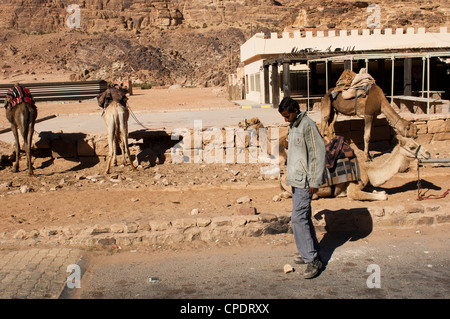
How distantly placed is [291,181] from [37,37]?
99943 mm

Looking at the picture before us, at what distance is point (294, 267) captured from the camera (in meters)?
5.45

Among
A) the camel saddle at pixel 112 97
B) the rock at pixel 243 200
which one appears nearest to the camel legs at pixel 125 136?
the camel saddle at pixel 112 97

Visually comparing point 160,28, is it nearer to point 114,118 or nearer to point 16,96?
point 16,96

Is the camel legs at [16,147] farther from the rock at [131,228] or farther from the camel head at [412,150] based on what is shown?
the camel head at [412,150]

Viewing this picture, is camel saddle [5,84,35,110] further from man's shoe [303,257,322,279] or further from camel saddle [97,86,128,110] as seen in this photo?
man's shoe [303,257,322,279]

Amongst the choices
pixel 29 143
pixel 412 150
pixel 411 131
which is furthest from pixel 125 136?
pixel 412 150

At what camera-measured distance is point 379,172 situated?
7441 mm

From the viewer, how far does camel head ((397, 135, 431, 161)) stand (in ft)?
23.7

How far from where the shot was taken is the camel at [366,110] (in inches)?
405

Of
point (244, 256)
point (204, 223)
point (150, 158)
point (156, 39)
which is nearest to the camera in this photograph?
point (244, 256)

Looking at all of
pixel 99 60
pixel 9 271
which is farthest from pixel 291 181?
pixel 99 60

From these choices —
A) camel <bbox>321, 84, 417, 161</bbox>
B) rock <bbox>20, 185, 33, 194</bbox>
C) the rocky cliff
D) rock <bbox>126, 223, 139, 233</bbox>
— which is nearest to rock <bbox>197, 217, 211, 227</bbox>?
rock <bbox>126, 223, 139, 233</bbox>

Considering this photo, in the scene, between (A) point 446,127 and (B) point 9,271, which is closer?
(B) point 9,271

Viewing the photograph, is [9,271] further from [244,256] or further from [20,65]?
[20,65]
